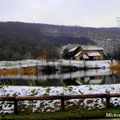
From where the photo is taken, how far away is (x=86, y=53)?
157875 millimetres

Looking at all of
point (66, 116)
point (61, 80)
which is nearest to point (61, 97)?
point (66, 116)

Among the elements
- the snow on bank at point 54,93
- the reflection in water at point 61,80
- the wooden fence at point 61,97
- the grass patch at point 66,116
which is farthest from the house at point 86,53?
the grass patch at point 66,116

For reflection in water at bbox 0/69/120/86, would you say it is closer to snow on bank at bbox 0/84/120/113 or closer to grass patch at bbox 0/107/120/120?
snow on bank at bbox 0/84/120/113

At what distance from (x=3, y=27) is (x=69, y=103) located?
151 m

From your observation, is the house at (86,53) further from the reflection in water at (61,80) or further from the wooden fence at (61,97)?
the wooden fence at (61,97)

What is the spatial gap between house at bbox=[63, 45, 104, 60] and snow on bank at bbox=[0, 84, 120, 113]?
437 feet

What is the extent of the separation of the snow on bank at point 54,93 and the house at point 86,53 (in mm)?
133332

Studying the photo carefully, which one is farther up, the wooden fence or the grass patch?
the wooden fence

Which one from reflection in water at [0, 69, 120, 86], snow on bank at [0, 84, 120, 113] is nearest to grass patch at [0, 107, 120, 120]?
snow on bank at [0, 84, 120, 113]

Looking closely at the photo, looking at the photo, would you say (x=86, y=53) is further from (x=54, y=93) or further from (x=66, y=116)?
(x=66, y=116)

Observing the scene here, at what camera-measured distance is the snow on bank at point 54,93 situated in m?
18.8

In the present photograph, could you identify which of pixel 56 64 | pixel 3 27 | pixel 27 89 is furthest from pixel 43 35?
pixel 27 89

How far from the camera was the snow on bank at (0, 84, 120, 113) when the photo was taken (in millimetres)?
18812

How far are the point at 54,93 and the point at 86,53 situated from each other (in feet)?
451
